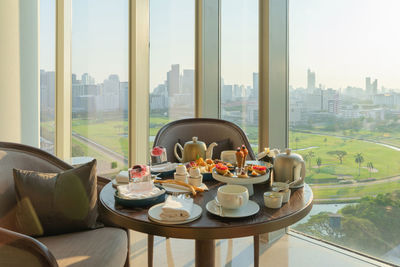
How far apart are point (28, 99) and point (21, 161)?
68.5 inches

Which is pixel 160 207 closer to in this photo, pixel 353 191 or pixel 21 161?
pixel 21 161

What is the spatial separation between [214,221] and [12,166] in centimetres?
116

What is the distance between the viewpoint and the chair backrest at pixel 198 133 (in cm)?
241

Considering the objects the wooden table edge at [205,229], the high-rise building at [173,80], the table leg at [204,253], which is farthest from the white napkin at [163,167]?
the high-rise building at [173,80]

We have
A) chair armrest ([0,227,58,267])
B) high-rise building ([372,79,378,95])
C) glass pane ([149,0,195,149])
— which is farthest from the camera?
glass pane ([149,0,195,149])

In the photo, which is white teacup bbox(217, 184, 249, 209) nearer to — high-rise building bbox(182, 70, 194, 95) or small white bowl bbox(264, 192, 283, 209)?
small white bowl bbox(264, 192, 283, 209)

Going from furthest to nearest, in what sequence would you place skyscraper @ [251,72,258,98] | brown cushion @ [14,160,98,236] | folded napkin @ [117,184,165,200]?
skyscraper @ [251,72,258,98] < brown cushion @ [14,160,98,236] < folded napkin @ [117,184,165,200]

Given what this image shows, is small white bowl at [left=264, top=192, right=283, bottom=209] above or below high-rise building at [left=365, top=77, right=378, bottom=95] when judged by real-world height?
below

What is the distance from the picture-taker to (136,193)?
4.16 feet

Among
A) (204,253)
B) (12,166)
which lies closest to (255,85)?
(204,253)

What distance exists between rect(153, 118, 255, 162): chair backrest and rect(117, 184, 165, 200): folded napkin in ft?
3.55

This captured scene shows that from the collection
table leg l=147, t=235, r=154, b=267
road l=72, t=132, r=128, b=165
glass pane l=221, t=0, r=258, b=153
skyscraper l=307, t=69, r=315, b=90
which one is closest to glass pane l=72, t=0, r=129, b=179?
road l=72, t=132, r=128, b=165

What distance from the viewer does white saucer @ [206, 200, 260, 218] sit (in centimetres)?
107

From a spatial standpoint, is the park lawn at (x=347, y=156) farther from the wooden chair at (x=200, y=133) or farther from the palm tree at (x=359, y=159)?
the wooden chair at (x=200, y=133)
